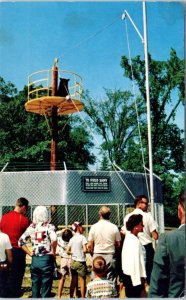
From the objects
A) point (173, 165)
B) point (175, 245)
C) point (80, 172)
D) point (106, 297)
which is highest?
point (173, 165)

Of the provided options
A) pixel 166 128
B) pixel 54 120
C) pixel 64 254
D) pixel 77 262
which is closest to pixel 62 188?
pixel 54 120

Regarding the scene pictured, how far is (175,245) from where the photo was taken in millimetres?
3551

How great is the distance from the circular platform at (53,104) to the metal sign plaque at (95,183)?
3.39 metres

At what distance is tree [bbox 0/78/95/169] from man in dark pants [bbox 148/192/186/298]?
3060cm

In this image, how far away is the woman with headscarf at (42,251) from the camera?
614 cm

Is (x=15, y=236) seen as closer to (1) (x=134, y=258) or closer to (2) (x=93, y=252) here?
(2) (x=93, y=252)

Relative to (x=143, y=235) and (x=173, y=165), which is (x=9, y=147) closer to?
(x=173, y=165)

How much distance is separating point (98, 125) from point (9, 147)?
7.39 meters

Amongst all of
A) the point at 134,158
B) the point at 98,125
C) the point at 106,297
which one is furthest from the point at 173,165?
the point at 106,297

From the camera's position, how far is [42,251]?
6.15 metres

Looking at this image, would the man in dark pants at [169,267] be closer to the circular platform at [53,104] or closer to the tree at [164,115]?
the circular platform at [53,104]

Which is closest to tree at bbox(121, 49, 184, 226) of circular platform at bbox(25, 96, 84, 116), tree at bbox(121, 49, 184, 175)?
tree at bbox(121, 49, 184, 175)

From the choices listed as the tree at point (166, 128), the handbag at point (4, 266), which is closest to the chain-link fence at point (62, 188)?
the handbag at point (4, 266)

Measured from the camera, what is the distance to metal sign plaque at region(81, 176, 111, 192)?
14.0 meters
